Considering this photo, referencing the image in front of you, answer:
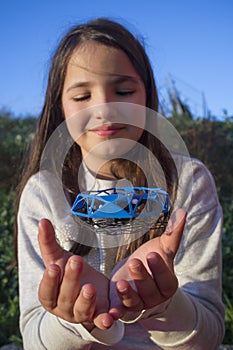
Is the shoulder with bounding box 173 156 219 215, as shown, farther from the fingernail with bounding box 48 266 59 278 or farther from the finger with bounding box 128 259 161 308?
the fingernail with bounding box 48 266 59 278

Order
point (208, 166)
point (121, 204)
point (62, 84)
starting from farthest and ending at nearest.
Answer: point (208, 166) → point (62, 84) → point (121, 204)

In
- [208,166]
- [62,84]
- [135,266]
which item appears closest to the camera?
[135,266]

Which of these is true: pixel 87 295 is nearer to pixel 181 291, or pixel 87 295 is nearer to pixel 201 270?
pixel 181 291

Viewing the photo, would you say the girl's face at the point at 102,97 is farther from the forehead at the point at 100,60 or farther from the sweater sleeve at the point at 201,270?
the sweater sleeve at the point at 201,270

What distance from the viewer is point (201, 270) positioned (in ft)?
4.33

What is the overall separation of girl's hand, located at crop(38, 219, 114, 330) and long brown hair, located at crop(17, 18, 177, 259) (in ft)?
0.38

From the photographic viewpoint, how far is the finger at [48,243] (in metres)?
0.68

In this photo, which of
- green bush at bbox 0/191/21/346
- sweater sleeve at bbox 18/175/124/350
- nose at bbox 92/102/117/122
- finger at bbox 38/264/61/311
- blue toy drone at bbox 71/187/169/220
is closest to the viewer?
blue toy drone at bbox 71/187/169/220

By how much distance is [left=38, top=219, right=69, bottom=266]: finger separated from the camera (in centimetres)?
68

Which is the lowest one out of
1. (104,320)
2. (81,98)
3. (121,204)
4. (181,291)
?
(181,291)

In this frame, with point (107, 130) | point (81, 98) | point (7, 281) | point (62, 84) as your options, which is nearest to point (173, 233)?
point (107, 130)

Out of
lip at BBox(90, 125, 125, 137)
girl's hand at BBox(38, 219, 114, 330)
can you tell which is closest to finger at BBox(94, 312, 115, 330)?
girl's hand at BBox(38, 219, 114, 330)

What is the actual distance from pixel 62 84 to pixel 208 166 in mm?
1941

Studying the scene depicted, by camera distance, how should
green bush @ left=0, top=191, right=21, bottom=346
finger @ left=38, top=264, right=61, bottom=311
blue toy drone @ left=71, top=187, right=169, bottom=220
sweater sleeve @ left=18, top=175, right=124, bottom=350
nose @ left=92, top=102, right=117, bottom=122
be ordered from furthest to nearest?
green bush @ left=0, top=191, right=21, bottom=346 → sweater sleeve @ left=18, top=175, right=124, bottom=350 → nose @ left=92, top=102, right=117, bottom=122 → finger @ left=38, top=264, right=61, bottom=311 → blue toy drone @ left=71, top=187, right=169, bottom=220
